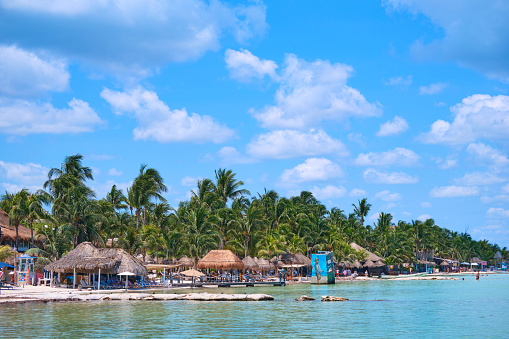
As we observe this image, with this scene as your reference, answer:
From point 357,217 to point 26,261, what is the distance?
237ft

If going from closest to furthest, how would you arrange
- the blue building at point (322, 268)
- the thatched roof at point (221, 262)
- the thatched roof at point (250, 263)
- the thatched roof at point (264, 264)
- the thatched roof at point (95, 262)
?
the thatched roof at point (95, 262) → the thatched roof at point (221, 262) → the thatched roof at point (250, 263) → the blue building at point (322, 268) → the thatched roof at point (264, 264)

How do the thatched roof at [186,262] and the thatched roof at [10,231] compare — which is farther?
the thatched roof at [186,262]

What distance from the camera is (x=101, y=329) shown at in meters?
21.6

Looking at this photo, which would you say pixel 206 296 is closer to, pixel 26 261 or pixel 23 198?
pixel 26 261

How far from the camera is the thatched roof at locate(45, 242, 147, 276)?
4131cm

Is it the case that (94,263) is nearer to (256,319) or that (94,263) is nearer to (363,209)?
(256,319)

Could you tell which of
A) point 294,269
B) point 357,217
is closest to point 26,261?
point 294,269

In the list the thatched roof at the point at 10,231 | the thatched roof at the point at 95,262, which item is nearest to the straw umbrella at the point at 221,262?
the thatched roof at the point at 95,262

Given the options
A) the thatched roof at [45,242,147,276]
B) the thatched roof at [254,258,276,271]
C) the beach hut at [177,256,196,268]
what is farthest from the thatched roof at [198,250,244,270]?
the thatched roof at [45,242,147,276]

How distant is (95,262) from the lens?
41.4 metres

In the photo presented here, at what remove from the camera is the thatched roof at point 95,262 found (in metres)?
41.3

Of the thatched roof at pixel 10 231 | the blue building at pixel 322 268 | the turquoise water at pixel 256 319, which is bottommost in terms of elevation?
the turquoise water at pixel 256 319

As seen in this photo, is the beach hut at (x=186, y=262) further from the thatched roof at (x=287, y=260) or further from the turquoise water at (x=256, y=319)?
the turquoise water at (x=256, y=319)

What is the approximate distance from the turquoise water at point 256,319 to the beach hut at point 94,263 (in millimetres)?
8482
